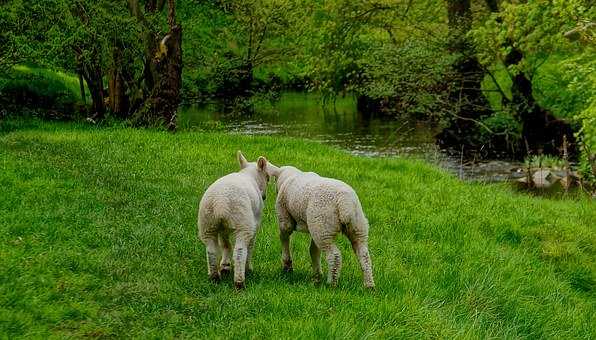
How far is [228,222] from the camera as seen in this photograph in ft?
22.7

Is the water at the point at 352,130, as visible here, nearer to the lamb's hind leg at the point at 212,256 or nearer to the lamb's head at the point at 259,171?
the lamb's head at the point at 259,171

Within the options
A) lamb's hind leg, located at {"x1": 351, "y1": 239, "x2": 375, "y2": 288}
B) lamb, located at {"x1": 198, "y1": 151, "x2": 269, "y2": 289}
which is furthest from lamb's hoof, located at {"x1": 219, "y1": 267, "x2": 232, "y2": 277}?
lamb's hind leg, located at {"x1": 351, "y1": 239, "x2": 375, "y2": 288}

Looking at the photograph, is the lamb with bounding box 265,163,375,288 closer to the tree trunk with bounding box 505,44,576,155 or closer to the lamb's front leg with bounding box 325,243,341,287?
the lamb's front leg with bounding box 325,243,341,287

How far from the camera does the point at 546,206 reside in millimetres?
14734

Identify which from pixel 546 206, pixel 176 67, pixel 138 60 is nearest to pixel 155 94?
pixel 176 67

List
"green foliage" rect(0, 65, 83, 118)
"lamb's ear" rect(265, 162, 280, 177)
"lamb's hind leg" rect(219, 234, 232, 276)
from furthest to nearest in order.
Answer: "green foliage" rect(0, 65, 83, 118), "lamb's ear" rect(265, 162, 280, 177), "lamb's hind leg" rect(219, 234, 232, 276)

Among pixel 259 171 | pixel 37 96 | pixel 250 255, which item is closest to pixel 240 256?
pixel 250 255

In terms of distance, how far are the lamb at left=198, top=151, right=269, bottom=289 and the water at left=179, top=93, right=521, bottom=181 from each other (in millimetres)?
16069

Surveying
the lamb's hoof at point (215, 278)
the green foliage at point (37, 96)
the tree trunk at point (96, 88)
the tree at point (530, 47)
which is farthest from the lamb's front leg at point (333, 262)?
the green foliage at point (37, 96)

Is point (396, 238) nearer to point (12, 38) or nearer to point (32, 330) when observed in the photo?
point (32, 330)

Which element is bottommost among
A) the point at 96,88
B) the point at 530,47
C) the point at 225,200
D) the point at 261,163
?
the point at 225,200

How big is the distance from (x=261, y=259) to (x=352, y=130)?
26.6 metres

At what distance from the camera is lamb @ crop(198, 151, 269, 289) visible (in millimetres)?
6879

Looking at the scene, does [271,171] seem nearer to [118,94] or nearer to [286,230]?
[286,230]
